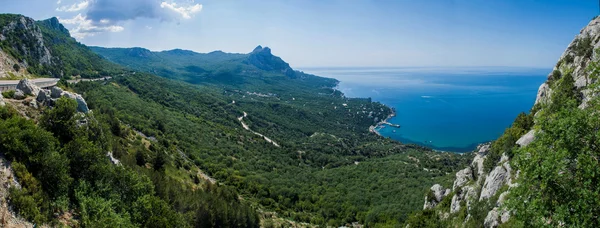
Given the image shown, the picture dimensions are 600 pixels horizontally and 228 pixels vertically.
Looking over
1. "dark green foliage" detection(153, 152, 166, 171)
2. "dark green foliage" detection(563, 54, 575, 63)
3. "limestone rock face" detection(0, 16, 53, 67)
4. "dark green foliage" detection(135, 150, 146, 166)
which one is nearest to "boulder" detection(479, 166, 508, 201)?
"dark green foliage" detection(563, 54, 575, 63)

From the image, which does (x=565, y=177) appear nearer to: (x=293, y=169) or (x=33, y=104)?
(x=33, y=104)

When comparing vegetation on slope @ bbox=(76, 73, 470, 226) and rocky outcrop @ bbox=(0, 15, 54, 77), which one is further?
rocky outcrop @ bbox=(0, 15, 54, 77)

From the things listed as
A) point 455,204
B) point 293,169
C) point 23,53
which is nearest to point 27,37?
point 23,53

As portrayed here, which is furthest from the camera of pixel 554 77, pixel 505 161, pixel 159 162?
pixel 159 162

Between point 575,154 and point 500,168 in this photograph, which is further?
point 500,168

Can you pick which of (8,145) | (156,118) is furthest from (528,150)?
(156,118)

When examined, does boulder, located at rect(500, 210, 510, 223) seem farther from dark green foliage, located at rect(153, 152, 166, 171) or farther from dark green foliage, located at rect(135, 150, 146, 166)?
dark green foliage, located at rect(135, 150, 146, 166)

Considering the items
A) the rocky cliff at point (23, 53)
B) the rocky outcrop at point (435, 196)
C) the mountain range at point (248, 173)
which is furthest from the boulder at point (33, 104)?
the rocky outcrop at point (435, 196)

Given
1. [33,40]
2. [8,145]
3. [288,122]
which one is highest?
[33,40]

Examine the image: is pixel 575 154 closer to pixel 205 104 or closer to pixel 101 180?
pixel 101 180
